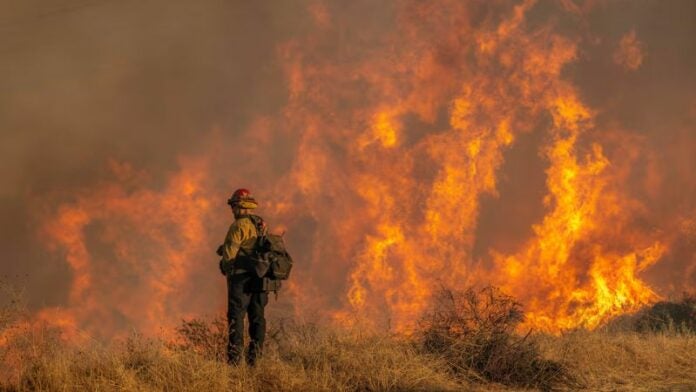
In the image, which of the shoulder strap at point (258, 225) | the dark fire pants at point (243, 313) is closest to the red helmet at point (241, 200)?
the shoulder strap at point (258, 225)

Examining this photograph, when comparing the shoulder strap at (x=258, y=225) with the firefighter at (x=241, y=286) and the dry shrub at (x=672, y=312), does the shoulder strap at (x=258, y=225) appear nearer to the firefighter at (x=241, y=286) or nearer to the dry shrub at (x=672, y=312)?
the firefighter at (x=241, y=286)

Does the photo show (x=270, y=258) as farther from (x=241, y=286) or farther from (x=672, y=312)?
(x=672, y=312)

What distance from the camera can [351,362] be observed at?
786 centimetres

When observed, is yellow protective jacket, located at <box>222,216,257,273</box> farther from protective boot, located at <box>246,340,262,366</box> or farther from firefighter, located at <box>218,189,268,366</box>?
protective boot, located at <box>246,340,262,366</box>

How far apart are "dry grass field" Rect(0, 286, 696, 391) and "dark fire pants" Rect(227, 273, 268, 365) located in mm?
288

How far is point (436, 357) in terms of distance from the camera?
8.59 metres

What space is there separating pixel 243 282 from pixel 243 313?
0.40 metres

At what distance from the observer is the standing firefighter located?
836 cm

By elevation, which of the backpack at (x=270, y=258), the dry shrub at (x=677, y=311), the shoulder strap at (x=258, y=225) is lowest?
the backpack at (x=270, y=258)

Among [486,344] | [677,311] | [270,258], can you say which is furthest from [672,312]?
[270,258]

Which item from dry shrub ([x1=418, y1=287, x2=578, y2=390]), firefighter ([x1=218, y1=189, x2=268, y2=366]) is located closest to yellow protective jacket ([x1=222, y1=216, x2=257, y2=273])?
firefighter ([x1=218, y1=189, x2=268, y2=366])

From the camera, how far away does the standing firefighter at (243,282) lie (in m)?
8.36

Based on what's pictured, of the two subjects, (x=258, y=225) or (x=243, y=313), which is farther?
(x=258, y=225)

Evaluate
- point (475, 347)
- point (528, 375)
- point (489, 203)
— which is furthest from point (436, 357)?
point (489, 203)
